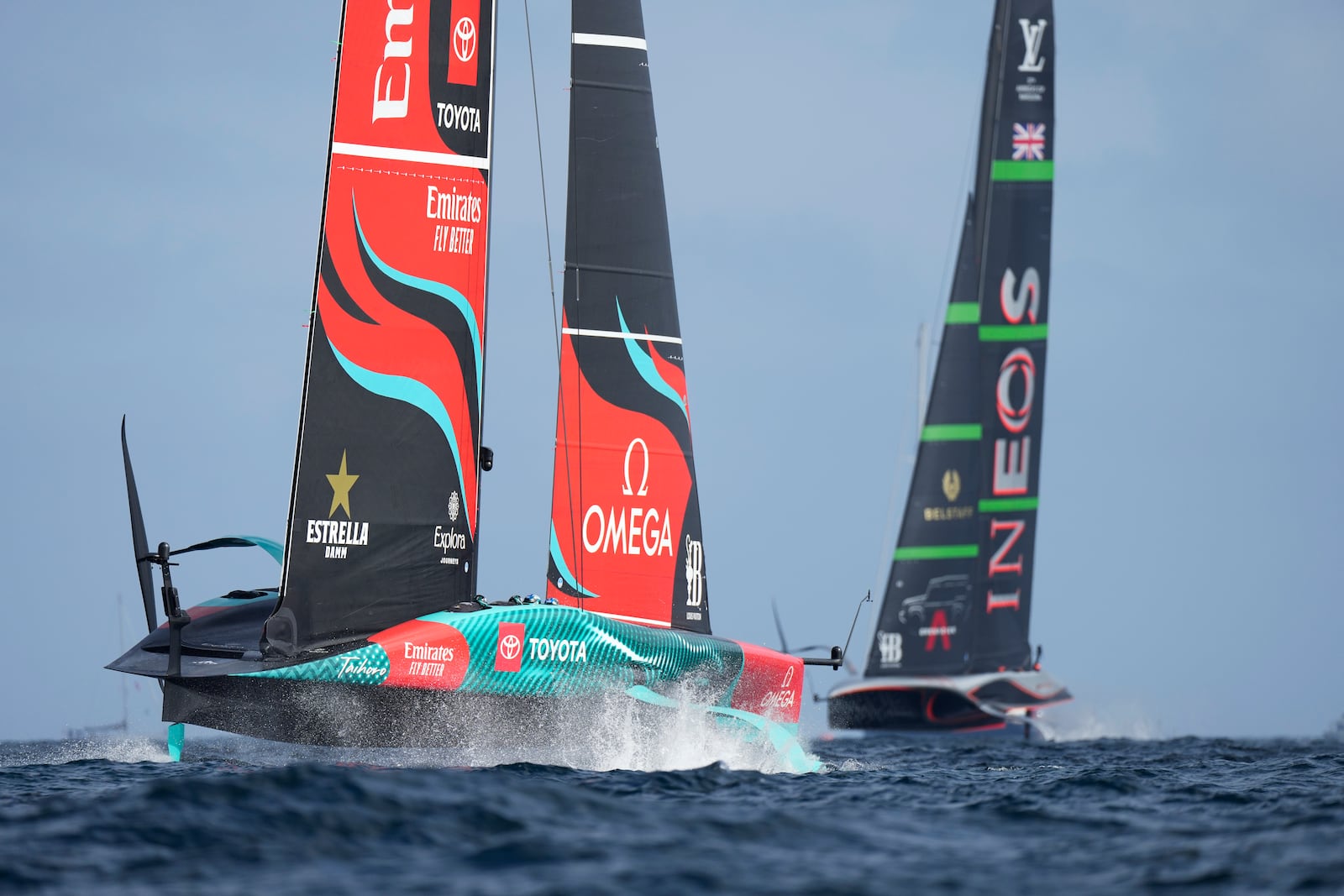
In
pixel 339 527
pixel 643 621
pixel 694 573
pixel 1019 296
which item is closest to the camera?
pixel 339 527

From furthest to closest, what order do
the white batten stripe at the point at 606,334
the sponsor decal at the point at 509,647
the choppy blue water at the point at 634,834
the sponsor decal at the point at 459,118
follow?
the white batten stripe at the point at 606,334 → the sponsor decal at the point at 459,118 → the sponsor decal at the point at 509,647 → the choppy blue water at the point at 634,834

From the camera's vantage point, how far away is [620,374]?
16750 mm

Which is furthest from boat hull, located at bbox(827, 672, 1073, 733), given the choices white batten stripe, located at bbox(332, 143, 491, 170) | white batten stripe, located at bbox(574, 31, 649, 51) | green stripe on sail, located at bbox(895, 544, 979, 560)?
white batten stripe, located at bbox(332, 143, 491, 170)

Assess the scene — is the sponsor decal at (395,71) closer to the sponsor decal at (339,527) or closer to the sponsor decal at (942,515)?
the sponsor decal at (339,527)

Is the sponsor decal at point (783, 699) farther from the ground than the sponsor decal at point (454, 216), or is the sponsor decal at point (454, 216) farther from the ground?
the sponsor decal at point (454, 216)

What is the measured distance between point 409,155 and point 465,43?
4.16 feet

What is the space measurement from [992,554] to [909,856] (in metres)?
25.9

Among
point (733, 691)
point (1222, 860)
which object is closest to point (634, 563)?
point (733, 691)

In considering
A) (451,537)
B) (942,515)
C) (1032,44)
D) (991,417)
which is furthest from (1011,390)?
(451,537)

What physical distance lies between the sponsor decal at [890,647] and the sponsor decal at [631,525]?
52.9 ft

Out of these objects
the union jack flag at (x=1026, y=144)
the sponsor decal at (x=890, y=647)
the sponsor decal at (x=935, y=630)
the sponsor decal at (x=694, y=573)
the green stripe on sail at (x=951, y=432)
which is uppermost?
the union jack flag at (x=1026, y=144)

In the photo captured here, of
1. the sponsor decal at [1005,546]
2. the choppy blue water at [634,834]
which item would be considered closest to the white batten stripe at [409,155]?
the choppy blue water at [634,834]

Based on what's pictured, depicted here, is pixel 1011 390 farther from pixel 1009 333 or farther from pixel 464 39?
pixel 464 39

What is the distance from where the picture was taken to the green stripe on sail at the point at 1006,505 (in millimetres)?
32969
